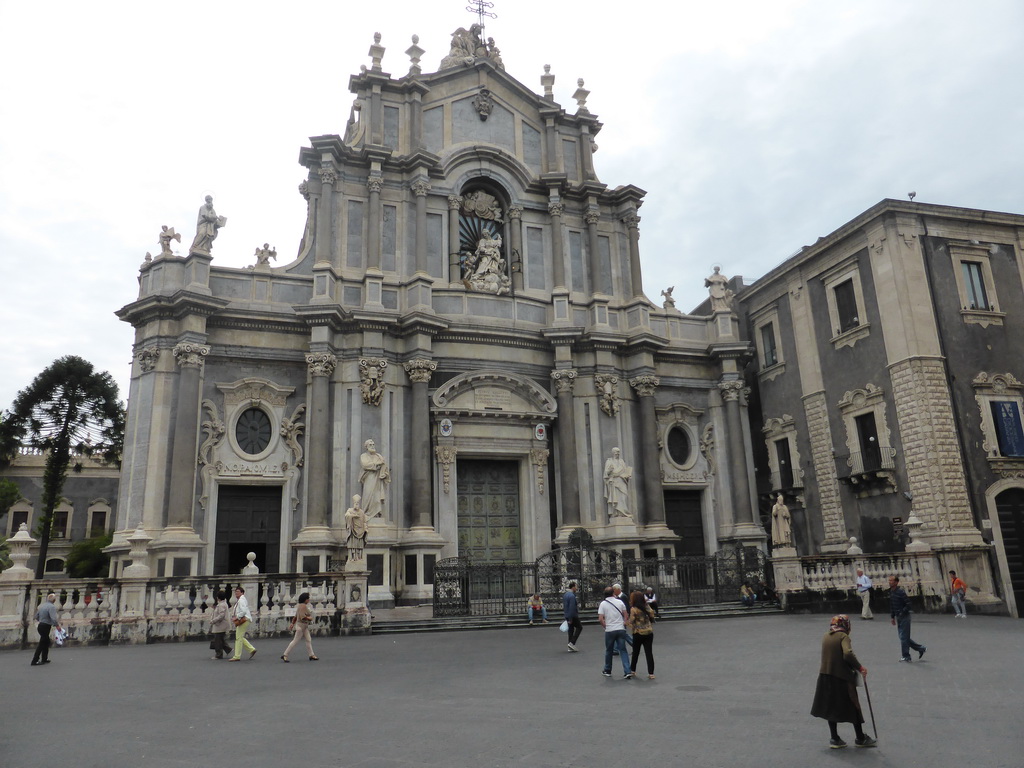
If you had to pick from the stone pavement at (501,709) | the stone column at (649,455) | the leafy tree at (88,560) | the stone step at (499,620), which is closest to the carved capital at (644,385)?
the stone column at (649,455)

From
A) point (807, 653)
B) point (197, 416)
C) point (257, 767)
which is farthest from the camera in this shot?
point (197, 416)

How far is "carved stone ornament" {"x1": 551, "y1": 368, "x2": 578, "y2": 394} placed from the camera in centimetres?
2578

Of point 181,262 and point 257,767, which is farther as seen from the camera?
point 181,262

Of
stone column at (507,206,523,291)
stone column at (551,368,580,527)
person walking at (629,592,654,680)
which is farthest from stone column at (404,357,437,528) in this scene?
person walking at (629,592,654,680)

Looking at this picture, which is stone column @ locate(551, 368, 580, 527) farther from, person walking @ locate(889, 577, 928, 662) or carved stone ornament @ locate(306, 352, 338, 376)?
person walking @ locate(889, 577, 928, 662)

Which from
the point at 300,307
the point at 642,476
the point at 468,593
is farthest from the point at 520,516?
the point at 300,307

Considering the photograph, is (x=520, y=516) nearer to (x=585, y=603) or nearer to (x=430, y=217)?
(x=585, y=603)

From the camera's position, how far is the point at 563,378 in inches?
1017

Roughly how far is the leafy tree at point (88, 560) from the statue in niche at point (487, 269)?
80.5 feet

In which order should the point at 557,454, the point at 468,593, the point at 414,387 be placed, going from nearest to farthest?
the point at 468,593 → the point at 414,387 → the point at 557,454

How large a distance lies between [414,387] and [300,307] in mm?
4236

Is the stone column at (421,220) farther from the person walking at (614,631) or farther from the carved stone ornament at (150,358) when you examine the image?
the person walking at (614,631)

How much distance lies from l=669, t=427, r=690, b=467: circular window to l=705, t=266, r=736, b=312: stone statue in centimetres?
495

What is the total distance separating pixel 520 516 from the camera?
25.5m
